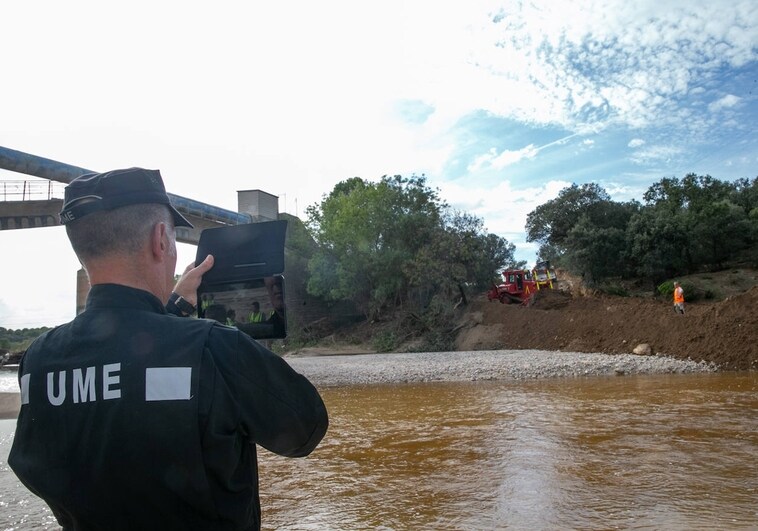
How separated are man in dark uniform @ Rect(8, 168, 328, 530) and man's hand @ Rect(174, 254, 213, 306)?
0.36 m

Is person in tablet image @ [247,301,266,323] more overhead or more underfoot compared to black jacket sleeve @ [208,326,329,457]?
more overhead

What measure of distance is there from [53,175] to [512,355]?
18.7 m

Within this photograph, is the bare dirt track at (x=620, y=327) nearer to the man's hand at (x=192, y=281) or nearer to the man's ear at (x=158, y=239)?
the man's hand at (x=192, y=281)

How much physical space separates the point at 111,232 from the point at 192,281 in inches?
16.9

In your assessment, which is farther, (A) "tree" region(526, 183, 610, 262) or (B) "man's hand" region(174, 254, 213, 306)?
(A) "tree" region(526, 183, 610, 262)

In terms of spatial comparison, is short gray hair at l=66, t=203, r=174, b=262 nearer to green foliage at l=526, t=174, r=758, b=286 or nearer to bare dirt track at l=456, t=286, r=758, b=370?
bare dirt track at l=456, t=286, r=758, b=370

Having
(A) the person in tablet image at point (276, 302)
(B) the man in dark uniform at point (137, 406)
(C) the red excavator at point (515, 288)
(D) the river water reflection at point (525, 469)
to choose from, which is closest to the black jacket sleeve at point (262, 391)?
(B) the man in dark uniform at point (137, 406)

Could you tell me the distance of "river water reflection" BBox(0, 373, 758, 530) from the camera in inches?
187

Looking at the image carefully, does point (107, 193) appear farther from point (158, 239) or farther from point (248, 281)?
point (248, 281)

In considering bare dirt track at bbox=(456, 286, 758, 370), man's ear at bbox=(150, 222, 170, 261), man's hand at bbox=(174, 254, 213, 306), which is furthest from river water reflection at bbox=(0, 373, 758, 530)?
bare dirt track at bbox=(456, 286, 758, 370)

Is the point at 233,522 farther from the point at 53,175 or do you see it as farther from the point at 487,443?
the point at 53,175

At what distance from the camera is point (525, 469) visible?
20.2ft

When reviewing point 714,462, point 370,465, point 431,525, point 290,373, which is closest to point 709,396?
point 714,462

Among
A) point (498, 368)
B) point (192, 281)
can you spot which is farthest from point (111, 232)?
point (498, 368)
